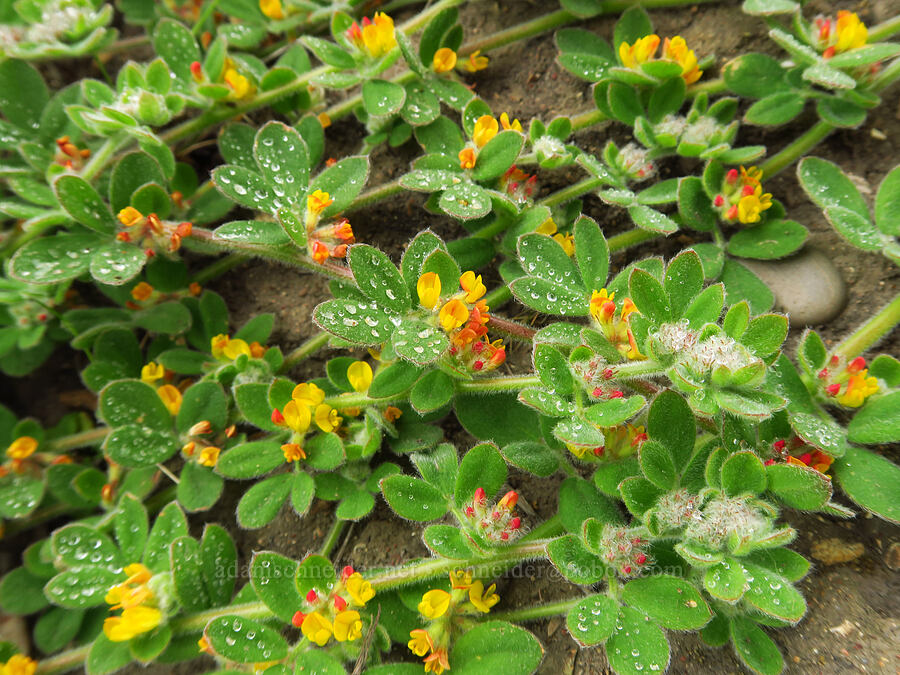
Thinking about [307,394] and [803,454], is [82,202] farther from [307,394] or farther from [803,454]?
[803,454]

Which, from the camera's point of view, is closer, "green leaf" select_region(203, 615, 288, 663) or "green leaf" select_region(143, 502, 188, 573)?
"green leaf" select_region(203, 615, 288, 663)

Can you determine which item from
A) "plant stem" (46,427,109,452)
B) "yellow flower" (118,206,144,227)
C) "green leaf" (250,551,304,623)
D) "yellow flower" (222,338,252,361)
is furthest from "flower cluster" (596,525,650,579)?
"plant stem" (46,427,109,452)

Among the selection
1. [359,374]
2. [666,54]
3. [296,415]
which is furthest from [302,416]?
[666,54]

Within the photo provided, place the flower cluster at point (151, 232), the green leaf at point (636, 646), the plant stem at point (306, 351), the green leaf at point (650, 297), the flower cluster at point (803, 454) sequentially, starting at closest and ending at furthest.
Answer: the green leaf at point (636, 646) → the green leaf at point (650, 297) → the flower cluster at point (803, 454) → the flower cluster at point (151, 232) → the plant stem at point (306, 351)

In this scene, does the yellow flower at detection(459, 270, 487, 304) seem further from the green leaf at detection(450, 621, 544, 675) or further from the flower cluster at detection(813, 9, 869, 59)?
the flower cluster at detection(813, 9, 869, 59)

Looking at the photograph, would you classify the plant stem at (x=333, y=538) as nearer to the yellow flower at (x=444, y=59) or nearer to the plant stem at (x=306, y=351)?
the plant stem at (x=306, y=351)

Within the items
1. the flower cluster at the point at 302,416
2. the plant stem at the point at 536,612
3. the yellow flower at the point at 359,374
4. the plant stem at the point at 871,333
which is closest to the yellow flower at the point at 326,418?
the flower cluster at the point at 302,416

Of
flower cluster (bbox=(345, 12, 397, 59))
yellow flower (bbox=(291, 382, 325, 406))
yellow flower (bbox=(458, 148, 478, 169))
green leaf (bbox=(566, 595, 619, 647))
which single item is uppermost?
flower cluster (bbox=(345, 12, 397, 59))
